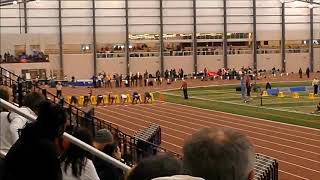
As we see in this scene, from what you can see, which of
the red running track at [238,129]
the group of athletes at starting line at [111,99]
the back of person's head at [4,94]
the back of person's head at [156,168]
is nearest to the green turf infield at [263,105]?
the red running track at [238,129]

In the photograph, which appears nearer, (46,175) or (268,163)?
(46,175)

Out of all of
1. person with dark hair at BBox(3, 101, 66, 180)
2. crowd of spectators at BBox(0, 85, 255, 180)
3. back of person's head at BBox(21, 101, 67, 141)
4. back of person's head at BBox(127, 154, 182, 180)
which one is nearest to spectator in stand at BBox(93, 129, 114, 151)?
crowd of spectators at BBox(0, 85, 255, 180)

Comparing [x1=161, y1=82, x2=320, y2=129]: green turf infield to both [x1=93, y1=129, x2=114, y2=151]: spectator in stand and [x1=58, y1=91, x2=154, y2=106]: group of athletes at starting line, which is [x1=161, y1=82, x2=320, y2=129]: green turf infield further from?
[x1=93, y1=129, x2=114, y2=151]: spectator in stand

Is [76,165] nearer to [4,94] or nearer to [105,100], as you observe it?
[4,94]

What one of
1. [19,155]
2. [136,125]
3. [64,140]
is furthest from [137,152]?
[136,125]

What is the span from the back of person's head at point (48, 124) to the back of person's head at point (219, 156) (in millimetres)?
1600

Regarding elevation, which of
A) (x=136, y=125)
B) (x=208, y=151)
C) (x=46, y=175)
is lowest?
(x=136, y=125)

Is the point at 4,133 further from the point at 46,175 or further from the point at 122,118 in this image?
the point at 122,118

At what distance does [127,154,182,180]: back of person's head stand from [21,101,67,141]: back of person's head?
1.09 metres

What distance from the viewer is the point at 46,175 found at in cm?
394

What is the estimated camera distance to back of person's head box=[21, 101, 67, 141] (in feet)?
13.6

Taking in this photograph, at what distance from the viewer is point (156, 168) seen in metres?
3.15

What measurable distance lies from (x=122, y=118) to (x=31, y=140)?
29.0m

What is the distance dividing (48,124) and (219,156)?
1857 millimetres
